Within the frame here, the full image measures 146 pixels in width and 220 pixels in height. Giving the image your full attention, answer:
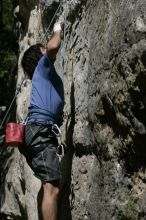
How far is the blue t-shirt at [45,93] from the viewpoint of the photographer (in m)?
5.67

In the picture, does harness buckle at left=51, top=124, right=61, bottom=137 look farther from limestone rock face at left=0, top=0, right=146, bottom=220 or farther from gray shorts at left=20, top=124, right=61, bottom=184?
Result: limestone rock face at left=0, top=0, right=146, bottom=220

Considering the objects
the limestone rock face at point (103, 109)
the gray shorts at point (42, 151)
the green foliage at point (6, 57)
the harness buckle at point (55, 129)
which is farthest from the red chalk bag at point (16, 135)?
the green foliage at point (6, 57)

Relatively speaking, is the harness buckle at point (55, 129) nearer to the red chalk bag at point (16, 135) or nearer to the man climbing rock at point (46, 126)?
the man climbing rock at point (46, 126)

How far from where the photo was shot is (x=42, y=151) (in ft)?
18.2

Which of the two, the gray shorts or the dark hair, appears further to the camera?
the dark hair

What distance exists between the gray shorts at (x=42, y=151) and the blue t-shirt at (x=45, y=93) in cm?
12

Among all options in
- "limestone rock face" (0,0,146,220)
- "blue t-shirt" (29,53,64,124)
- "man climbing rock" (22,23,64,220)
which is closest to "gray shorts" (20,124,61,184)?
"man climbing rock" (22,23,64,220)

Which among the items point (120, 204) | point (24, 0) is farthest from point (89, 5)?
point (24, 0)

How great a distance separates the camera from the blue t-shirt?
18.6 ft

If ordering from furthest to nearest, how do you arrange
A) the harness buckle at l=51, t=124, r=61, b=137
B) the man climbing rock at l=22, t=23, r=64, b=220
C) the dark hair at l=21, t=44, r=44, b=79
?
the dark hair at l=21, t=44, r=44, b=79
the harness buckle at l=51, t=124, r=61, b=137
the man climbing rock at l=22, t=23, r=64, b=220

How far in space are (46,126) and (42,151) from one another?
268mm

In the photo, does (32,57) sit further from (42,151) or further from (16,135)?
(42,151)

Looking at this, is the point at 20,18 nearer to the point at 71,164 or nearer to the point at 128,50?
the point at 71,164

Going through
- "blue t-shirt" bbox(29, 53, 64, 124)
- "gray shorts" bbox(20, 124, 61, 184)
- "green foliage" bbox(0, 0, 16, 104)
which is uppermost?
"green foliage" bbox(0, 0, 16, 104)
